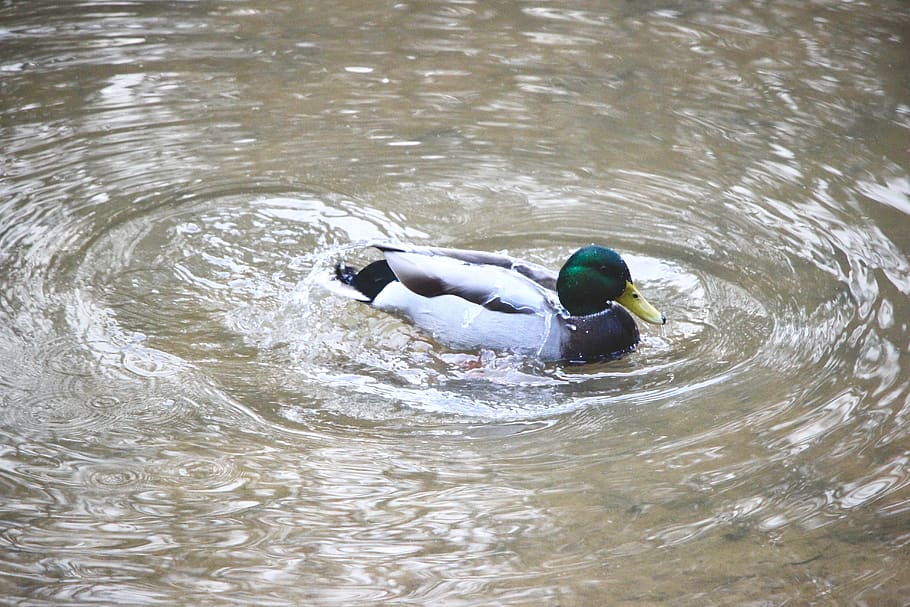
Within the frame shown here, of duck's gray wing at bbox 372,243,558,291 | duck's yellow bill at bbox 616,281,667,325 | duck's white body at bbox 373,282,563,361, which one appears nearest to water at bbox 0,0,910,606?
duck's white body at bbox 373,282,563,361

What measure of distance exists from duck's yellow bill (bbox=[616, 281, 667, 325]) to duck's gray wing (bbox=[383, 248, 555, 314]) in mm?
406

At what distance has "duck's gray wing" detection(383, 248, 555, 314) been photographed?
5.68 m

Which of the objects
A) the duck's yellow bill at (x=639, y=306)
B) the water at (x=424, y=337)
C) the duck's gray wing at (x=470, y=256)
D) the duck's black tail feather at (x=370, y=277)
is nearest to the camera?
the water at (x=424, y=337)

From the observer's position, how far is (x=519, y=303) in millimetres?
5695

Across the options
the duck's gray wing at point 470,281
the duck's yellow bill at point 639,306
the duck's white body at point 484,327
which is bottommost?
the duck's white body at point 484,327

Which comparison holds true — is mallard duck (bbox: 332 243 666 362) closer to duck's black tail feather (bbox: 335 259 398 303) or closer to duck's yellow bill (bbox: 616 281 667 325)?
duck's yellow bill (bbox: 616 281 667 325)

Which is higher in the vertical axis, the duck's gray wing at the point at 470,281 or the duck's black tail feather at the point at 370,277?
the duck's gray wing at the point at 470,281

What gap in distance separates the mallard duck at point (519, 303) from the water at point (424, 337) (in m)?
0.12

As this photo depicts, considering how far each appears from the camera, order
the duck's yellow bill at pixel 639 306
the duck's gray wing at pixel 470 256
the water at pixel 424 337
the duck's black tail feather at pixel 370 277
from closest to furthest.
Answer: the water at pixel 424 337 < the duck's yellow bill at pixel 639 306 < the duck's gray wing at pixel 470 256 < the duck's black tail feather at pixel 370 277

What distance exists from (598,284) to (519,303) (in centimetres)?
44

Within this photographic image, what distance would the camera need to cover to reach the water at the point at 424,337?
412 cm

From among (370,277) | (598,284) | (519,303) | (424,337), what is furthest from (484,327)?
(370,277)

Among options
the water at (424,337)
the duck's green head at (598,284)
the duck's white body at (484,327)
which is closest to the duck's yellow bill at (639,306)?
the duck's green head at (598,284)

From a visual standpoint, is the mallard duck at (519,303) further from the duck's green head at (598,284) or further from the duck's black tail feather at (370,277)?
the duck's black tail feather at (370,277)
